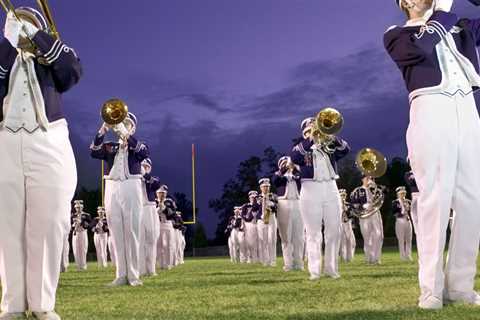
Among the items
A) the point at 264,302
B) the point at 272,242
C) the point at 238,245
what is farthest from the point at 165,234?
the point at 264,302

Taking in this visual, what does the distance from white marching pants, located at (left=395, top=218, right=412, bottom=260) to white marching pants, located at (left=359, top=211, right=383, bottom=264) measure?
3.90 ft

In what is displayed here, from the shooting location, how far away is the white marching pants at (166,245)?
20.3m

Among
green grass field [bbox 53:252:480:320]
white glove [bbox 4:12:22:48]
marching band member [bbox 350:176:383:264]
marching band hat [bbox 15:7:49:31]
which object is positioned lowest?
green grass field [bbox 53:252:480:320]

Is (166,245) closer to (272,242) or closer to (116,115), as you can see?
(272,242)

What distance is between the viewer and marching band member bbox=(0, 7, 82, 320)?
5203mm

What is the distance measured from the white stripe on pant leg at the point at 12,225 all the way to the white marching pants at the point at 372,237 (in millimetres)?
14184

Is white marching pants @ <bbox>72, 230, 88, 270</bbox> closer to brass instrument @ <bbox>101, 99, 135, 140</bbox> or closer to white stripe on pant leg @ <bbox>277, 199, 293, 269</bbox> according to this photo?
white stripe on pant leg @ <bbox>277, 199, 293, 269</bbox>

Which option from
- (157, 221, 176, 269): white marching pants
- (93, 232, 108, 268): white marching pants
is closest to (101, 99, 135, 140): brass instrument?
(157, 221, 176, 269): white marching pants

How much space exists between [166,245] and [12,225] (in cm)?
1576

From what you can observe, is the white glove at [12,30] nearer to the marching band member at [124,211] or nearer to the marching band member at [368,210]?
the marching band member at [124,211]

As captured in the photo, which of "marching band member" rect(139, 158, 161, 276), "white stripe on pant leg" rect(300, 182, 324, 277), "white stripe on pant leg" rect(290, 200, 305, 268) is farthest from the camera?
"white stripe on pant leg" rect(290, 200, 305, 268)

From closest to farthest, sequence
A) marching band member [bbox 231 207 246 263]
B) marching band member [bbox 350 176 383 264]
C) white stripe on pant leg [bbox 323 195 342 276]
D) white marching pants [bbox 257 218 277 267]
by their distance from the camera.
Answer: white stripe on pant leg [bbox 323 195 342 276] → marching band member [bbox 350 176 383 264] → white marching pants [bbox 257 218 277 267] → marching band member [bbox 231 207 246 263]

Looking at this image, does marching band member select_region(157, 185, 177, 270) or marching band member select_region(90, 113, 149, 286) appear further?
marching band member select_region(157, 185, 177, 270)

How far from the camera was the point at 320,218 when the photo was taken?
1081 cm
